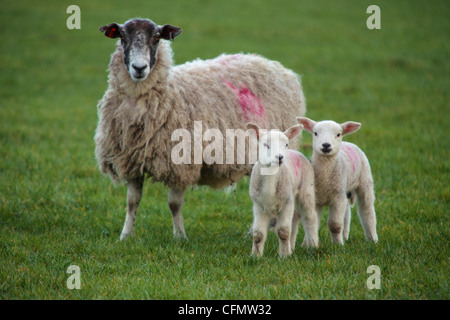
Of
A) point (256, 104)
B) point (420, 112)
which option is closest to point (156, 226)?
point (256, 104)

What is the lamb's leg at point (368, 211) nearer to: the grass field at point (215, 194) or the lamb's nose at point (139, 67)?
the grass field at point (215, 194)

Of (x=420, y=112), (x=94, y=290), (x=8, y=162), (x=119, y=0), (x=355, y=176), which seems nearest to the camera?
(x=94, y=290)

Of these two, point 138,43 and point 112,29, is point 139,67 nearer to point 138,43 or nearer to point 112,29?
point 138,43

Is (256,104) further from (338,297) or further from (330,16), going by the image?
(330,16)

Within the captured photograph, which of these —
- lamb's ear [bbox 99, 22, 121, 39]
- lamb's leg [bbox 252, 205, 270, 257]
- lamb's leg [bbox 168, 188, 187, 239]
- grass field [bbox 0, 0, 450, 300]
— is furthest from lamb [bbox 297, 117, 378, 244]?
lamb's ear [bbox 99, 22, 121, 39]

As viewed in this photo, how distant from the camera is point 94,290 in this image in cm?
411

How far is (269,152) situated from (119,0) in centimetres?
2144

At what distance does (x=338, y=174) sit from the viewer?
472 cm

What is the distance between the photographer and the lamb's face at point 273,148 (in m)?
4.18

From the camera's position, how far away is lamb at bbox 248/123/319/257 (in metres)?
4.34

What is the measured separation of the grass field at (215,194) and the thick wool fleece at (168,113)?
0.71 m

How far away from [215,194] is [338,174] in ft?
8.67

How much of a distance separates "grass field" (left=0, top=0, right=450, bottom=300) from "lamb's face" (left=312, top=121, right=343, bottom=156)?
92cm

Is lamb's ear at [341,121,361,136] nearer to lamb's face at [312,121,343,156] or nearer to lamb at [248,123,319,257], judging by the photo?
lamb's face at [312,121,343,156]
